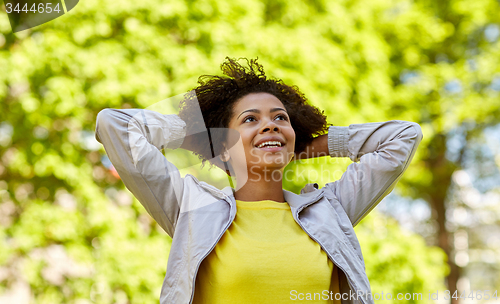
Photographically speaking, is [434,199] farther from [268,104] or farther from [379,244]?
[268,104]

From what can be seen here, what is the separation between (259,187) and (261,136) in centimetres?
17

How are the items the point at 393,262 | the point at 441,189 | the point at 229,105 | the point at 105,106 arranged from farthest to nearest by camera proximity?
the point at 441,189 → the point at 393,262 → the point at 105,106 → the point at 229,105

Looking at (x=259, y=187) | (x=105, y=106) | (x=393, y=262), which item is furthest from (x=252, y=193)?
(x=393, y=262)

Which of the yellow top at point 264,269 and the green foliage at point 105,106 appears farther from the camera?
the green foliage at point 105,106

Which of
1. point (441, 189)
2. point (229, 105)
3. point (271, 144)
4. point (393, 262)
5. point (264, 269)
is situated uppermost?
point (229, 105)

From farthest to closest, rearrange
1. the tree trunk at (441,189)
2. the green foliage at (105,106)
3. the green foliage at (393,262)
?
the tree trunk at (441,189), the green foliage at (393,262), the green foliage at (105,106)

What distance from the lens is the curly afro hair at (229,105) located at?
1.53 m

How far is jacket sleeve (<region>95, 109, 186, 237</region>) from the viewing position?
4.03ft

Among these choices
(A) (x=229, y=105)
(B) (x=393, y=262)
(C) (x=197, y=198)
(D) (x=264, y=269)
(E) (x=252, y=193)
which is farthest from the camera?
(B) (x=393, y=262)

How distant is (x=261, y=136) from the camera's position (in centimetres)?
136

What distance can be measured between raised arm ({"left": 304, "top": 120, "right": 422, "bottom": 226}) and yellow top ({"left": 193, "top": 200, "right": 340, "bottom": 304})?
255 millimetres

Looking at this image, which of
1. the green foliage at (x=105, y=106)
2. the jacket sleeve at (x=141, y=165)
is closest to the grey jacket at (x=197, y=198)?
the jacket sleeve at (x=141, y=165)

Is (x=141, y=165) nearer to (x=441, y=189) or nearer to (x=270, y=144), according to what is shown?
(x=270, y=144)

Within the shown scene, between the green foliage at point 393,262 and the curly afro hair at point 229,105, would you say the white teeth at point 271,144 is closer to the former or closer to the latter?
the curly afro hair at point 229,105
